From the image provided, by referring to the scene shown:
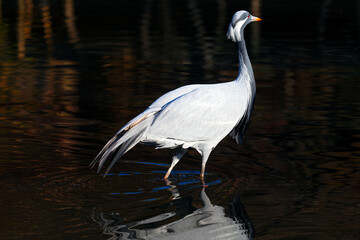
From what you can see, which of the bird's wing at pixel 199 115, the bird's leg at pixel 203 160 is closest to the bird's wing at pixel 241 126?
the bird's wing at pixel 199 115

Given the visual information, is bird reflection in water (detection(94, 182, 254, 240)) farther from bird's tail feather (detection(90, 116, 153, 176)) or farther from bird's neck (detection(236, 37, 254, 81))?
bird's neck (detection(236, 37, 254, 81))

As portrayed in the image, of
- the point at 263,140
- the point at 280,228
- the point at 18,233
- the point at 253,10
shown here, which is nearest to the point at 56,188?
the point at 18,233

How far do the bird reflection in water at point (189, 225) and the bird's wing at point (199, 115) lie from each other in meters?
1.04

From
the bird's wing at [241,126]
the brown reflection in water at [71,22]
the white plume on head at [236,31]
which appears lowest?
the brown reflection in water at [71,22]

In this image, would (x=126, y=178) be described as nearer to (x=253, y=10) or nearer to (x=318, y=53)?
(x=318, y=53)

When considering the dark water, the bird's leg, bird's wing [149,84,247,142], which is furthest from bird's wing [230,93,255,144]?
the bird's leg

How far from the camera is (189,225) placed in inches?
273

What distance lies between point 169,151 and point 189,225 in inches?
113

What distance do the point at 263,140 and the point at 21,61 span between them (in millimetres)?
7965

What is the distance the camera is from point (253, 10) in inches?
1019

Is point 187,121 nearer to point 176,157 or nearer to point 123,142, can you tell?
point 176,157

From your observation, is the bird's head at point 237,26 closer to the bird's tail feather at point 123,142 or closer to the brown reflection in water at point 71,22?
the bird's tail feather at point 123,142

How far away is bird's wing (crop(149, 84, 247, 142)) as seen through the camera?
8.33m

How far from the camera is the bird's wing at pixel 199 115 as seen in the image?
8328mm
